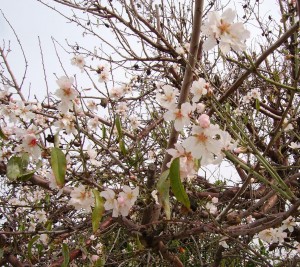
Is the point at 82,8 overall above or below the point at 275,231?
above

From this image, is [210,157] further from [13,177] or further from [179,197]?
[13,177]

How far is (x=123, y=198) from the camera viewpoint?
4.69 ft

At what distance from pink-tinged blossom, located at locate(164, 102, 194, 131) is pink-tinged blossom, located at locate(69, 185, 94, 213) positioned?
19.5 inches

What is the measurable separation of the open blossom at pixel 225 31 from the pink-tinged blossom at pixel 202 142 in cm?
29

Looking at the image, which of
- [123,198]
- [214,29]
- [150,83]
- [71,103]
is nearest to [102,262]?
[123,198]

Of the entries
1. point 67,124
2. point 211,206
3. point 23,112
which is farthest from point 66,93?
point 211,206

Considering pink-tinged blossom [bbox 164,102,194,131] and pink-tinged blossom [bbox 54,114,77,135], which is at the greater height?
pink-tinged blossom [bbox 54,114,77,135]

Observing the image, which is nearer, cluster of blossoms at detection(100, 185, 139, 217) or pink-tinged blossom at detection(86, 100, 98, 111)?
cluster of blossoms at detection(100, 185, 139, 217)

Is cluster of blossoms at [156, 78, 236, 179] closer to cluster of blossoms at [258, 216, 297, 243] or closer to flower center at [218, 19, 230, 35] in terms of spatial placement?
flower center at [218, 19, 230, 35]

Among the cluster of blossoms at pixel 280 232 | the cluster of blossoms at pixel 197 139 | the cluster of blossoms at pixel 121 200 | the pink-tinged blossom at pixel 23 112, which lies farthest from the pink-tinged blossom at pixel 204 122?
the cluster of blossoms at pixel 280 232

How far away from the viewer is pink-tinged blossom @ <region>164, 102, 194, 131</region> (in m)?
1.14

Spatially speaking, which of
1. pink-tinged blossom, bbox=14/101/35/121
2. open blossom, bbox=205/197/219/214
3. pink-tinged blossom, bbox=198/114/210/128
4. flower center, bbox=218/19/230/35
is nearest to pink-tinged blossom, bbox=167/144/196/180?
pink-tinged blossom, bbox=198/114/210/128

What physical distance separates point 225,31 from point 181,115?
32 cm

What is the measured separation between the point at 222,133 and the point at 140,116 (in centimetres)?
283
